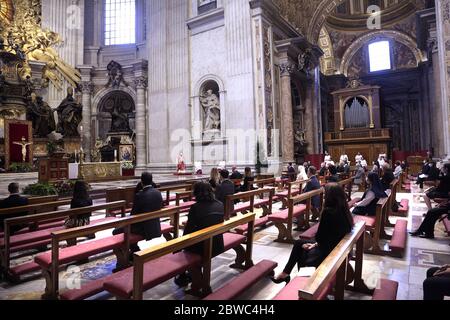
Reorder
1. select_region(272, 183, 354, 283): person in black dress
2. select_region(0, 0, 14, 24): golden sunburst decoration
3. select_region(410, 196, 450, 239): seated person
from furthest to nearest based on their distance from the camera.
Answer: select_region(0, 0, 14, 24): golden sunburst decoration → select_region(410, 196, 450, 239): seated person → select_region(272, 183, 354, 283): person in black dress

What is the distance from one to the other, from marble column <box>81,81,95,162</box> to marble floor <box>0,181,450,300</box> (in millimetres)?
13492

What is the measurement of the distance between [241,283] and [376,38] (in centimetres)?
2579

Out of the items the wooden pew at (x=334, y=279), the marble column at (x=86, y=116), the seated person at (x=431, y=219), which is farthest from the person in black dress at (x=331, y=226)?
the marble column at (x=86, y=116)

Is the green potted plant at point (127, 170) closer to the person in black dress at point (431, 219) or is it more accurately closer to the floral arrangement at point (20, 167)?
the floral arrangement at point (20, 167)

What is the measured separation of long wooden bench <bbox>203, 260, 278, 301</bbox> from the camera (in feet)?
7.02

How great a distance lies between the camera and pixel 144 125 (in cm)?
1597

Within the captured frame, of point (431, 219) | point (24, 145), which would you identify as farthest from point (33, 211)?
point (24, 145)

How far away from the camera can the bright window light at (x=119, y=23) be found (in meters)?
17.8

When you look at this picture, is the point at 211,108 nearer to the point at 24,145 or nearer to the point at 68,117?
the point at 68,117

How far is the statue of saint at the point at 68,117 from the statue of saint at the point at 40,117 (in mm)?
437

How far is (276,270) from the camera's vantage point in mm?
3209

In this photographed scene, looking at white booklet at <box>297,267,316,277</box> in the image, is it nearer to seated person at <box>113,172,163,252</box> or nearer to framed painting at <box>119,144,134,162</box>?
seated person at <box>113,172,163,252</box>

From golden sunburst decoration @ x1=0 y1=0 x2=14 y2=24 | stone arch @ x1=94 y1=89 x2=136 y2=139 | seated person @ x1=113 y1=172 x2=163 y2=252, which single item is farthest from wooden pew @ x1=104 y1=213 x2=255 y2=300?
golden sunburst decoration @ x1=0 y1=0 x2=14 y2=24
